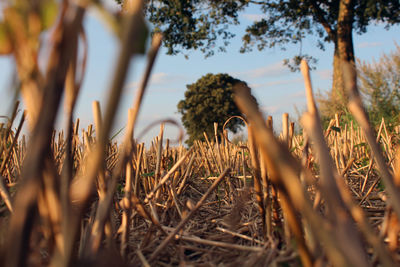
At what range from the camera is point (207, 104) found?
2125cm

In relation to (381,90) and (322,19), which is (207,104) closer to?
(322,19)

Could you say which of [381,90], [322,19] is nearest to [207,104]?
[322,19]

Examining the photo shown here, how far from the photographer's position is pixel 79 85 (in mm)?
488

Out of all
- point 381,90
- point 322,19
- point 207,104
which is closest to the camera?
point 381,90

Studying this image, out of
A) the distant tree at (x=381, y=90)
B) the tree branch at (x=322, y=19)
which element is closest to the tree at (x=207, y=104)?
the tree branch at (x=322, y=19)

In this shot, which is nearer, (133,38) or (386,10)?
(133,38)

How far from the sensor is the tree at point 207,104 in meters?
21.1

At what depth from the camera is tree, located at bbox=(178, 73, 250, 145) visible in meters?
21.1

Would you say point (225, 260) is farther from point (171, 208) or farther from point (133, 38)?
point (133, 38)

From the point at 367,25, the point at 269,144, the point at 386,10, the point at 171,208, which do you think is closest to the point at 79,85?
the point at 269,144

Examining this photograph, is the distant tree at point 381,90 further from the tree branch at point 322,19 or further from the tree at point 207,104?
the tree at point 207,104

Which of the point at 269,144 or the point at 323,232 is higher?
the point at 269,144

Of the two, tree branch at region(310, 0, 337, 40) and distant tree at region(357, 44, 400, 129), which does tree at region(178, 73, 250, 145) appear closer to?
tree branch at region(310, 0, 337, 40)

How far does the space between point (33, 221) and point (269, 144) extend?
0.97ft
